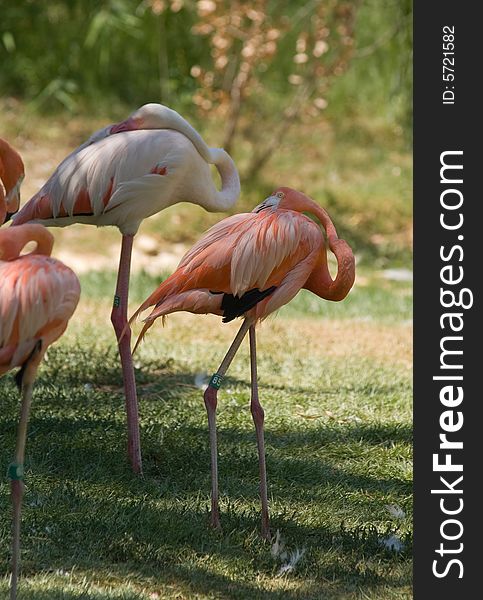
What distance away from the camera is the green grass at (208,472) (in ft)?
10.2

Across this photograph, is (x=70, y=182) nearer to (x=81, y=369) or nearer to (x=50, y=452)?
(x=50, y=452)

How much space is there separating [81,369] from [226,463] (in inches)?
56.0

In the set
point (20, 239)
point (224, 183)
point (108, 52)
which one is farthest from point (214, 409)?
point (108, 52)

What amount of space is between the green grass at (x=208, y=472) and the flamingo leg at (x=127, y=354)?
91 mm

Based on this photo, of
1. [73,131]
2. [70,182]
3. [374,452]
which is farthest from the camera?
[73,131]

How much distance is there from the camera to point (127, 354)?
3.97 meters

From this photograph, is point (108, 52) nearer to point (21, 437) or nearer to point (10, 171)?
point (10, 171)

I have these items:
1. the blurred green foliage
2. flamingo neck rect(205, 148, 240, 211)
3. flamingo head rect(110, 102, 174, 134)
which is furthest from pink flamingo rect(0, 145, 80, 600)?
the blurred green foliage

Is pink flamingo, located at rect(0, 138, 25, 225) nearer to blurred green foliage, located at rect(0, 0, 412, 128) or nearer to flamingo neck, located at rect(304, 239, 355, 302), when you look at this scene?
flamingo neck, located at rect(304, 239, 355, 302)

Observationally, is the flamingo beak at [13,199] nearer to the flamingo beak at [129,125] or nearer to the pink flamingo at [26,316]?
the flamingo beak at [129,125]

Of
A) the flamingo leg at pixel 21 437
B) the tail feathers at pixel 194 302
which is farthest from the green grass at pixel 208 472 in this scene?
the tail feathers at pixel 194 302

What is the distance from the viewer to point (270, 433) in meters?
4.60

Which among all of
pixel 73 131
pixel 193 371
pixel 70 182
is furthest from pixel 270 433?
pixel 73 131

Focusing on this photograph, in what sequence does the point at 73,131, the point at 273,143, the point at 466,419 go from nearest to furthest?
1. the point at 466,419
2. the point at 273,143
3. the point at 73,131
